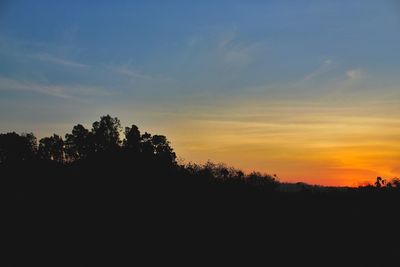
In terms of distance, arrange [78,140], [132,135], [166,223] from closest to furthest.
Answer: [166,223] < [132,135] < [78,140]

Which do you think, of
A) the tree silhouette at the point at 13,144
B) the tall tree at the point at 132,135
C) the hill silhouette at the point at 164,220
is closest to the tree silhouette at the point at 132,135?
the tall tree at the point at 132,135

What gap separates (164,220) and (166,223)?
0.24m

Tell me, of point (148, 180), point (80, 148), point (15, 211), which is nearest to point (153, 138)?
point (80, 148)

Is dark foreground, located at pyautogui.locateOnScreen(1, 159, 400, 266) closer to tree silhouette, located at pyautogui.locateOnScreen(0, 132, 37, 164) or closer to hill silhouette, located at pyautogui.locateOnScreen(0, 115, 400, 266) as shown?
hill silhouette, located at pyautogui.locateOnScreen(0, 115, 400, 266)

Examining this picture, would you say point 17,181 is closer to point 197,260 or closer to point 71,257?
point 71,257

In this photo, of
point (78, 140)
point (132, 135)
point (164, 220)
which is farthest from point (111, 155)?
point (78, 140)

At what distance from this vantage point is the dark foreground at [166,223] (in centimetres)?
2089

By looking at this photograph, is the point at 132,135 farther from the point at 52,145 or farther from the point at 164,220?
the point at 164,220

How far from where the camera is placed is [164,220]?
23688mm

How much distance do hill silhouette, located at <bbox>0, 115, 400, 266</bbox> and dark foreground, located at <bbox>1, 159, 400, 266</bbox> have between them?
0.17ft

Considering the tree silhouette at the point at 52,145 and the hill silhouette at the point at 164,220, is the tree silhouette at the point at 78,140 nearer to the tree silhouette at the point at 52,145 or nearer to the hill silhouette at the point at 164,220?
the tree silhouette at the point at 52,145

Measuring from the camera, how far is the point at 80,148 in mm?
73375

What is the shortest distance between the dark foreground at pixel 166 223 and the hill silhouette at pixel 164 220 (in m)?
0.05

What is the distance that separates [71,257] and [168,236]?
190 inches
